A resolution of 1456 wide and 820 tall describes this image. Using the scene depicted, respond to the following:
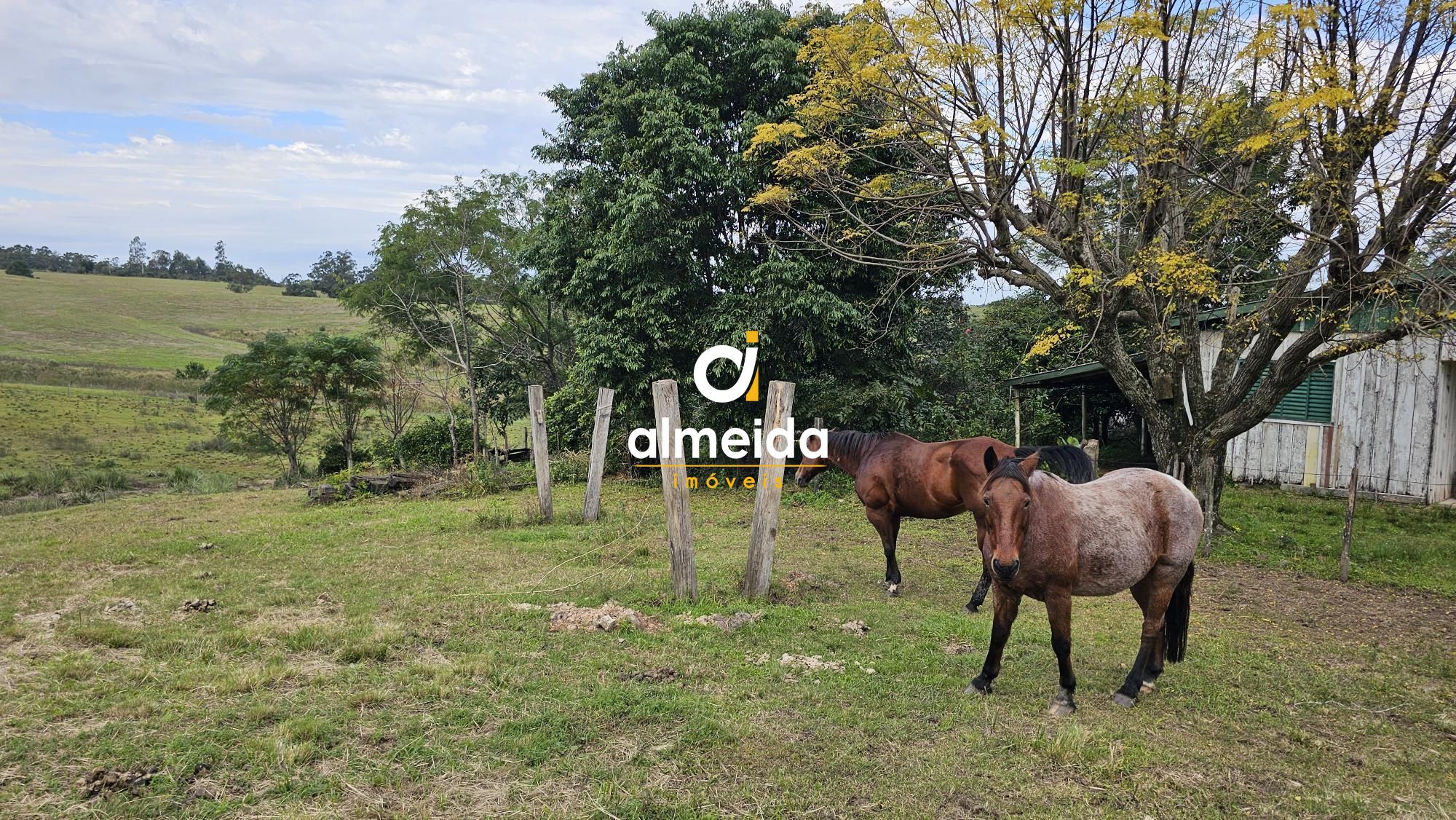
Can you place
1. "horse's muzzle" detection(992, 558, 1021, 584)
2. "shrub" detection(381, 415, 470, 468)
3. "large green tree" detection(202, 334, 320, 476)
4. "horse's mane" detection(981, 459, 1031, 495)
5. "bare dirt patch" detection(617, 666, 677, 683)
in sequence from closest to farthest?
"horse's muzzle" detection(992, 558, 1021, 584) < "horse's mane" detection(981, 459, 1031, 495) < "bare dirt patch" detection(617, 666, 677, 683) < "large green tree" detection(202, 334, 320, 476) < "shrub" detection(381, 415, 470, 468)

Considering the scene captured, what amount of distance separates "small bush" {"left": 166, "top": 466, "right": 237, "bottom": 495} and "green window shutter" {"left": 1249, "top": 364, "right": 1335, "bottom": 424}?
2334cm

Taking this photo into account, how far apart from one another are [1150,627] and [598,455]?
802cm

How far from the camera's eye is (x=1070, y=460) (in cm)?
612

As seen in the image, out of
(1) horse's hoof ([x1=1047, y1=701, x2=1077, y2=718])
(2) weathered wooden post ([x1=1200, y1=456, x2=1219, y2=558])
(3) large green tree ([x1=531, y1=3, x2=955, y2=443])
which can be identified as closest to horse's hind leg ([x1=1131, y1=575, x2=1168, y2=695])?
(1) horse's hoof ([x1=1047, y1=701, x2=1077, y2=718])

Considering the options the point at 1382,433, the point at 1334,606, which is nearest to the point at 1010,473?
the point at 1334,606

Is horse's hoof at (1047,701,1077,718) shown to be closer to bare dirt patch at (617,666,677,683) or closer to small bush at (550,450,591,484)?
bare dirt patch at (617,666,677,683)

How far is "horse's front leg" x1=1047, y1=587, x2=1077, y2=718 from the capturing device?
463 centimetres

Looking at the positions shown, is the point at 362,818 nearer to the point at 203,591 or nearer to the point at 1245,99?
the point at 203,591

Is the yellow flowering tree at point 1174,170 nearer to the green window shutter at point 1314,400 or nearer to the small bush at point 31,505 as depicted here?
the green window shutter at point 1314,400

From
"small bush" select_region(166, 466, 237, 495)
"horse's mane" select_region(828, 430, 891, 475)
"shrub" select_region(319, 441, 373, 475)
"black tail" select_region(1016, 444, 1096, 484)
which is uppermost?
"black tail" select_region(1016, 444, 1096, 484)

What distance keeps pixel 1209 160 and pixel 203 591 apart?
12.4 m
